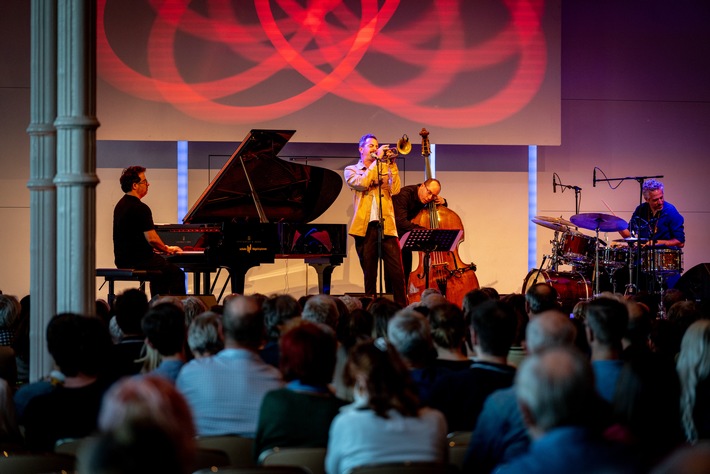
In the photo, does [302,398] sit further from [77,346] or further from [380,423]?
[77,346]

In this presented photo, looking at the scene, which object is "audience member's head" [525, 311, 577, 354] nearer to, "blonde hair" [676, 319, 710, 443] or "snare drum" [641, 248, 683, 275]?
"blonde hair" [676, 319, 710, 443]

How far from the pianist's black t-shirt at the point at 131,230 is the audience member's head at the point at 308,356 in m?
5.24

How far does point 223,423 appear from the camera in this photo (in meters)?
3.43

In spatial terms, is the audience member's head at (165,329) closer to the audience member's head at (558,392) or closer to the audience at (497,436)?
the audience at (497,436)

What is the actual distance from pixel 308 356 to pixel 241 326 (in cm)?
56

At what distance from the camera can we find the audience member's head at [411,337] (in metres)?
3.72

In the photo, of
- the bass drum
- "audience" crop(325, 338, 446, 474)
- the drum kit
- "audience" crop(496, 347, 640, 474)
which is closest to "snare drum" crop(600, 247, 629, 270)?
the drum kit

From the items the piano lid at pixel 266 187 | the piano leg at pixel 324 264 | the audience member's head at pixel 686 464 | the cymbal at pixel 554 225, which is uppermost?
the piano lid at pixel 266 187

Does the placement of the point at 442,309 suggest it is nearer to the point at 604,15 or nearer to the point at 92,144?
the point at 92,144

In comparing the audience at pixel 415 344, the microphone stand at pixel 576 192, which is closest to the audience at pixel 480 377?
the audience at pixel 415 344

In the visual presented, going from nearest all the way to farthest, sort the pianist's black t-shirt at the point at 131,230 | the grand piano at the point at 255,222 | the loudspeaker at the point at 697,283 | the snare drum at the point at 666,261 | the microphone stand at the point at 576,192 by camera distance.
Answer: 1. the pianist's black t-shirt at the point at 131,230
2. the grand piano at the point at 255,222
3. the snare drum at the point at 666,261
4. the loudspeaker at the point at 697,283
5. the microphone stand at the point at 576,192

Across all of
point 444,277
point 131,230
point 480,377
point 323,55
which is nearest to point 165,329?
point 480,377

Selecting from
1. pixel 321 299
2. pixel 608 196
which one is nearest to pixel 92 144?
pixel 321 299

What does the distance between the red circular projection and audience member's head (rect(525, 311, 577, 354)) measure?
7.97 meters
